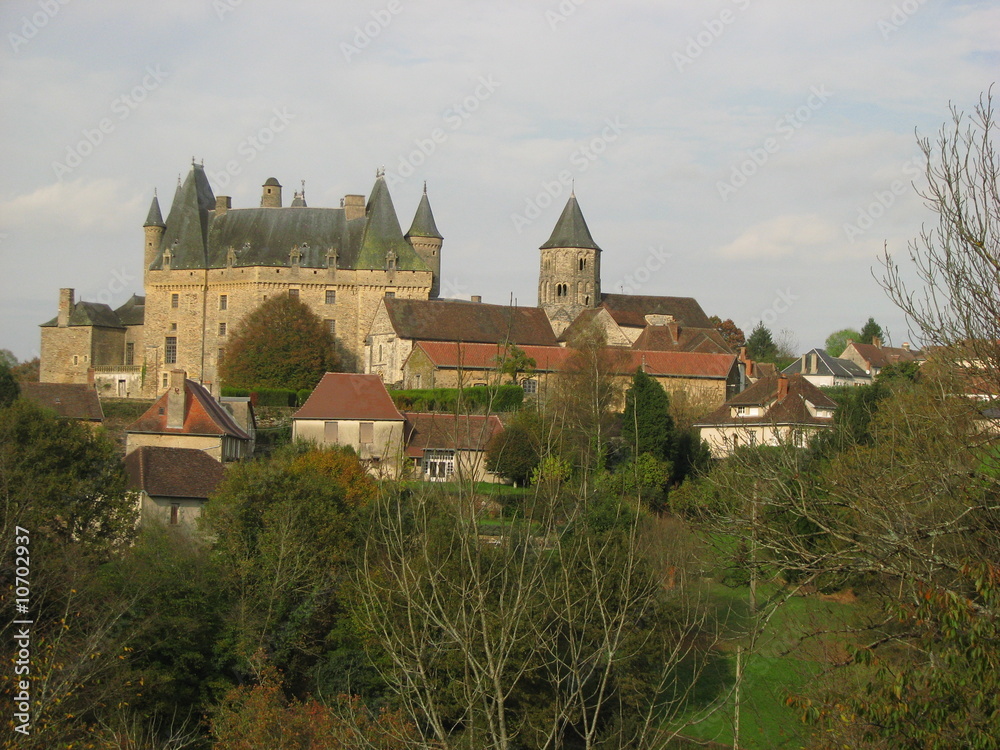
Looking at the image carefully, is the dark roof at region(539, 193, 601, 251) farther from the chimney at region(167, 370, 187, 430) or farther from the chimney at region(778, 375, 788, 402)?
the chimney at region(167, 370, 187, 430)

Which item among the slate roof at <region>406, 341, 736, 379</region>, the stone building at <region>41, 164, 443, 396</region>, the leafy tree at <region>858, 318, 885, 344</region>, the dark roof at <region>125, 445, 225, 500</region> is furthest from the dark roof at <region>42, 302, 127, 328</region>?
the leafy tree at <region>858, 318, 885, 344</region>

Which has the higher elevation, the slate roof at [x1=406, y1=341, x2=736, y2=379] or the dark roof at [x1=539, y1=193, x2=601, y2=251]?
the dark roof at [x1=539, y1=193, x2=601, y2=251]

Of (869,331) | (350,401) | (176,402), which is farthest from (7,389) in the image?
(869,331)

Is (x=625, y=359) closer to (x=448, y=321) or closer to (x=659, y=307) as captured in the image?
(x=448, y=321)

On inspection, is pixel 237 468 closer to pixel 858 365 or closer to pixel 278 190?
pixel 278 190

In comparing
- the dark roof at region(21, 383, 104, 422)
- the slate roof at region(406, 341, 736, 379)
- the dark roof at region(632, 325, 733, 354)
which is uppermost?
the dark roof at region(632, 325, 733, 354)

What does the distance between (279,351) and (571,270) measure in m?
20.6

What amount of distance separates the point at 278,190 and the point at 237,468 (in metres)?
38.8

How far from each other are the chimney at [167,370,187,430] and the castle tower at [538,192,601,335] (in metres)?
32.0

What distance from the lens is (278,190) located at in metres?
60.2

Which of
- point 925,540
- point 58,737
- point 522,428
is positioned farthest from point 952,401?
point 522,428

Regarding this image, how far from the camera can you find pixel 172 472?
26.9 metres

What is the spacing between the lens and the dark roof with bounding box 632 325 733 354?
164 feet

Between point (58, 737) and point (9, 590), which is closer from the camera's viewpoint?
point (58, 737)
